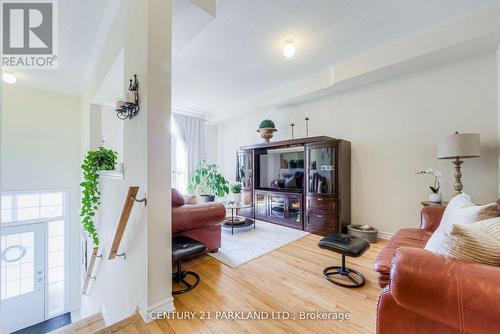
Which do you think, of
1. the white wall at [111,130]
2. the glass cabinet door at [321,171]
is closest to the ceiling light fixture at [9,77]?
the white wall at [111,130]

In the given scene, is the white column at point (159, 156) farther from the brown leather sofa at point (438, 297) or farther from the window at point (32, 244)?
the window at point (32, 244)

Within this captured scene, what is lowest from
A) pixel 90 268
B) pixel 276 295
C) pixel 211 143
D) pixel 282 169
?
pixel 90 268

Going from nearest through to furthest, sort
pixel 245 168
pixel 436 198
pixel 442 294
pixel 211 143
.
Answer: pixel 442 294 < pixel 436 198 < pixel 245 168 < pixel 211 143

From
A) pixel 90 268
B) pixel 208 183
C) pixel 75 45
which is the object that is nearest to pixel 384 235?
pixel 208 183

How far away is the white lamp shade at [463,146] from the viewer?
2293 mm

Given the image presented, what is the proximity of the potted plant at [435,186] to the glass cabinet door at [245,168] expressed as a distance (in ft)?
9.91

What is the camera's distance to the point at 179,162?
571cm

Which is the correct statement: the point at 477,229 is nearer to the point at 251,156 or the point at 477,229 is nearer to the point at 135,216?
the point at 135,216

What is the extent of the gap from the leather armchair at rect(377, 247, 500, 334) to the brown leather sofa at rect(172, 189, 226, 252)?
193 cm

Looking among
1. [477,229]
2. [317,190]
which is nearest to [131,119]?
[477,229]

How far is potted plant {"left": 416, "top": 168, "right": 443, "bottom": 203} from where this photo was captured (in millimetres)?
2641

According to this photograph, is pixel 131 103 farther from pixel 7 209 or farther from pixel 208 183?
pixel 7 209

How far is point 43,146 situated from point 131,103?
400 centimetres

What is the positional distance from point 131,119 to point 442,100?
3.85 m
